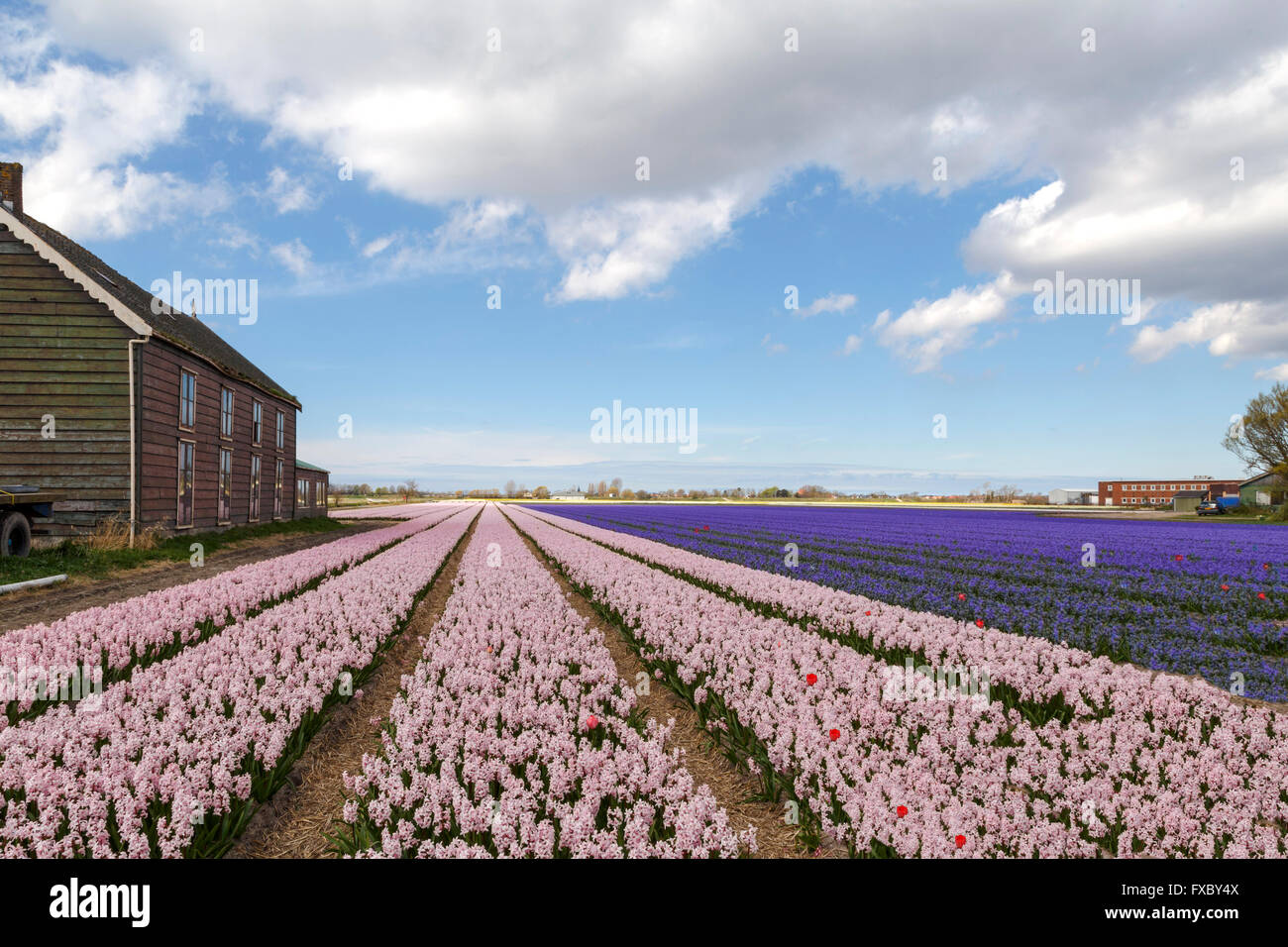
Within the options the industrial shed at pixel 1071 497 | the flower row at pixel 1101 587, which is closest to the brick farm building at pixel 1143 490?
the industrial shed at pixel 1071 497

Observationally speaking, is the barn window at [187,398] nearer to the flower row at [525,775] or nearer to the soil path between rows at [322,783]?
the soil path between rows at [322,783]

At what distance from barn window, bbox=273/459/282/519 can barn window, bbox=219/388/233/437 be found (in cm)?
706

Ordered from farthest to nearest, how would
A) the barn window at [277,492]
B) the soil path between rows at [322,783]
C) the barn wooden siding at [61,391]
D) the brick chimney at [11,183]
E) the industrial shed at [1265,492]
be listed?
the industrial shed at [1265,492]
the barn window at [277,492]
the brick chimney at [11,183]
the barn wooden siding at [61,391]
the soil path between rows at [322,783]

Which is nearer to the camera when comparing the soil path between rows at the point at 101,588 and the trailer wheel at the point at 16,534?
the soil path between rows at the point at 101,588

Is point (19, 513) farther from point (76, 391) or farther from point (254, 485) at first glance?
point (254, 485)

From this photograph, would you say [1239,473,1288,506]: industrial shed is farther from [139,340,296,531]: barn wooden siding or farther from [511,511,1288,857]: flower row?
[139,340,296,531]: barn wooden siding

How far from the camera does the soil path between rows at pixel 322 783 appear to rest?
164 inches

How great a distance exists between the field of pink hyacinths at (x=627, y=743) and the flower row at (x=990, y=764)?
2cm

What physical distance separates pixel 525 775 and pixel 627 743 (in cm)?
90

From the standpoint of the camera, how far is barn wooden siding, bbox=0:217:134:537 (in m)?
19.4

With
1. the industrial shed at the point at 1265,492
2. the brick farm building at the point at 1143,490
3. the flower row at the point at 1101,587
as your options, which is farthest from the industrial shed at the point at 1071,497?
the flower row at the point at 1101,587

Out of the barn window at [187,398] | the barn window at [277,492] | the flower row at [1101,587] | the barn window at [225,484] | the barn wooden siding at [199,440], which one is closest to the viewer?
the flower row at [1101,587]

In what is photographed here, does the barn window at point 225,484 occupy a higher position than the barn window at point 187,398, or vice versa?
the barn window at point 187,398
